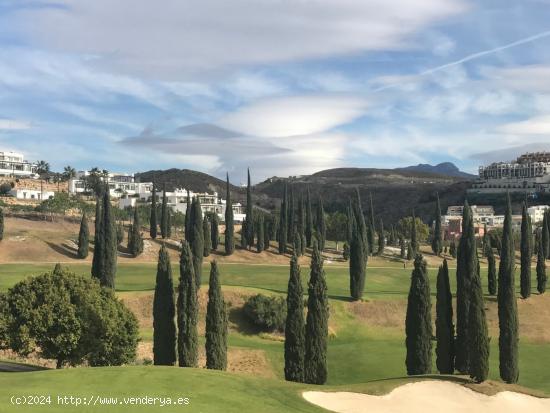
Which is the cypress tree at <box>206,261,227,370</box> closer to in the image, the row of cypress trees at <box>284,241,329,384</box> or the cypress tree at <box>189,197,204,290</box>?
the row of cypress trees at <box>284,241,329,384</box>

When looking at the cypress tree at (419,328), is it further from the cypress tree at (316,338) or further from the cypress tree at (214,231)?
the cypress tree at (214,231)

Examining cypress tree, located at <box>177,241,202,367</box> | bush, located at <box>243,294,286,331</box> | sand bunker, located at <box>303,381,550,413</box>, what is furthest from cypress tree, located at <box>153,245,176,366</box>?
bush, located at <box>243,294,286,331</box>

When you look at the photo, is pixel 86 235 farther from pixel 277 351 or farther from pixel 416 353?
pixel 416 353

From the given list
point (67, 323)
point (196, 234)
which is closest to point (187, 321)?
point (67, 323)

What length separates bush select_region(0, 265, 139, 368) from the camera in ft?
126

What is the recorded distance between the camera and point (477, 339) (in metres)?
37.5

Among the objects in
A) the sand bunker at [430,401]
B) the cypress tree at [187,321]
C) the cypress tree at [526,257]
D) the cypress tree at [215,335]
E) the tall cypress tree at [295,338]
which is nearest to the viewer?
the sand bunker at [430,401]

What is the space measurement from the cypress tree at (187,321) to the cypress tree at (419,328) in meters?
14.8

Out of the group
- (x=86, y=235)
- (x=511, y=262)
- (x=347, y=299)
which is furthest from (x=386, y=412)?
(x=86, y=235)

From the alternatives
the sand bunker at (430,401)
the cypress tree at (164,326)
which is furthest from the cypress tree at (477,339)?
the cypress tree at (164,326)

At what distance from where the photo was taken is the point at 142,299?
198ft

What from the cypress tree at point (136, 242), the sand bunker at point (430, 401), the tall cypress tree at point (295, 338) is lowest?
the sand bunker at point (430, 401)

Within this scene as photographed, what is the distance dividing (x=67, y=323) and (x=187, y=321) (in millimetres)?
7641

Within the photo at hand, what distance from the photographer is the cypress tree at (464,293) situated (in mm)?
42188
